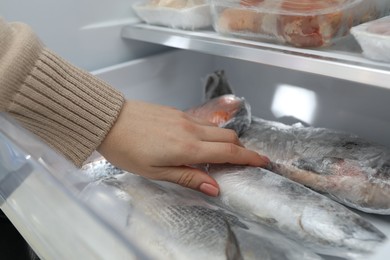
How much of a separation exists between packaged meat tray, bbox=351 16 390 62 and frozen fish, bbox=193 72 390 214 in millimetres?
199

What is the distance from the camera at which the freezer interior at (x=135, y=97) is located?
0.38 m

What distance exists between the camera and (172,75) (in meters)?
1.23

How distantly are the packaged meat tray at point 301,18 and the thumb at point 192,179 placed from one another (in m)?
0.31

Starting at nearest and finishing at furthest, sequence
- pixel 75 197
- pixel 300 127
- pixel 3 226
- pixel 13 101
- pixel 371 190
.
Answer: pixel 75 197 < pixel 13 101 < pixel 371 190 < pixel 3 226 < pixel 300 127

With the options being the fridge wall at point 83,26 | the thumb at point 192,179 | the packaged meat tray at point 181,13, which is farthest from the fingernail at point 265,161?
the fridge wall at point 83,26

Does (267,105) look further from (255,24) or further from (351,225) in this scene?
(351,225)

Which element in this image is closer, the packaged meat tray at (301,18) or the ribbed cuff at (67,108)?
the ribbed cuff at (67,108)

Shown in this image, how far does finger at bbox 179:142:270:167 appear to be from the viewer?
635 mm

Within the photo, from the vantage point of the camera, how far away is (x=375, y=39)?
2.06 ft

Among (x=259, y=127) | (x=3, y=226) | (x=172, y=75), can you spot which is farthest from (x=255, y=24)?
(x=3, y=226)

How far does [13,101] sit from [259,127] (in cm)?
54

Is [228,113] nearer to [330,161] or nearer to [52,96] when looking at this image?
[330,161]

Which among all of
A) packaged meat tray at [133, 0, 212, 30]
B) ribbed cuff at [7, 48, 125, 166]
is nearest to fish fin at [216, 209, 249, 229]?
ribbed cuff at [7, 48, 125, 166]

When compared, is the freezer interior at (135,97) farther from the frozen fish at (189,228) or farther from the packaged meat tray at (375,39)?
the packaged meat tray at (375,39)
